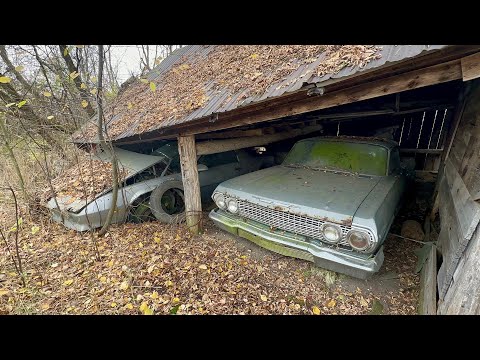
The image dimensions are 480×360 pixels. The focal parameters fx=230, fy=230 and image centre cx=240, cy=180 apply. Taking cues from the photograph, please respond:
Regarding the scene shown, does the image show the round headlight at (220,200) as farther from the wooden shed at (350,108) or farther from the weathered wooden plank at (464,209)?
the weathered wooden plank at (464,209)

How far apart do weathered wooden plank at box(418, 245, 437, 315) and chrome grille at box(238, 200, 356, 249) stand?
33.6 inches

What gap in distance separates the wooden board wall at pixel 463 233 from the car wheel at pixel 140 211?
4.32 m

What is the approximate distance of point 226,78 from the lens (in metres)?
3.96

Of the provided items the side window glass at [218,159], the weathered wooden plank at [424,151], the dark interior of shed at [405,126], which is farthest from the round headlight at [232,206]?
the weathered wooden plank at [424,151]

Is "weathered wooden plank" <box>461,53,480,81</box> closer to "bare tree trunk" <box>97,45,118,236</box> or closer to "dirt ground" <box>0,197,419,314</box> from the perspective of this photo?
"dirt ground" <box>0,197,419,314</box>

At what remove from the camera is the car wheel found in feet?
14.4

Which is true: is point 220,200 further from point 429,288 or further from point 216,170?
point 429,288

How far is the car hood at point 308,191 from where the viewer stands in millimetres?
2668

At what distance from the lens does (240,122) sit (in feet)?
10.3

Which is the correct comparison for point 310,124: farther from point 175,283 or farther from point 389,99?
point 175,283

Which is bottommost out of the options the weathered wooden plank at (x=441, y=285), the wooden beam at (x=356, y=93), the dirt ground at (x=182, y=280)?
the dirt ground at (x=182, y=280)

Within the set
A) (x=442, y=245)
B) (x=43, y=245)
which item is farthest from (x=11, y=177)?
(x=442, y=245)

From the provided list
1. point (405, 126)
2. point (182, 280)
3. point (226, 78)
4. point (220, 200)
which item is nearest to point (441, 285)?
point (220, 200)
